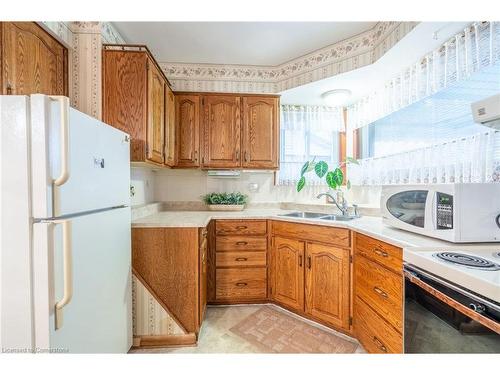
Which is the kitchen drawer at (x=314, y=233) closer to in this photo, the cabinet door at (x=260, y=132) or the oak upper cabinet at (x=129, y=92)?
the cabinet door at (x=260, y=132)

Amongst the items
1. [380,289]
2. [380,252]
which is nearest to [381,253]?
[380,252]

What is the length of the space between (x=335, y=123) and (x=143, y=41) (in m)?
2.27

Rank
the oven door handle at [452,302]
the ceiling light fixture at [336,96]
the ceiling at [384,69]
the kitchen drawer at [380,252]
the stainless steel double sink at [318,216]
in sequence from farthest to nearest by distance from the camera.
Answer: the ceiling light fixture at [336,96]
the stainless steel double sink at [318,216]
the ceiling at [384,69]
the kitchen drawer at [380,252]
the oven door handle at [452,302]

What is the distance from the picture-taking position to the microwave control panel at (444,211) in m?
1.10

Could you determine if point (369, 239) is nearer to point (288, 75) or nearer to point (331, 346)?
point (331, 346)

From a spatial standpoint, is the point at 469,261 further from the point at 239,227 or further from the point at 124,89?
the point at 124,89

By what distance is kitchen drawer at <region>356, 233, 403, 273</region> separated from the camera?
46.6 inches

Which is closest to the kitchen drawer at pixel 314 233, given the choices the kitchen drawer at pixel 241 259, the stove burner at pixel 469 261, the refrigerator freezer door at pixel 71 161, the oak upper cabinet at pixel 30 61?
the kitchen drawer at pixel 241 259

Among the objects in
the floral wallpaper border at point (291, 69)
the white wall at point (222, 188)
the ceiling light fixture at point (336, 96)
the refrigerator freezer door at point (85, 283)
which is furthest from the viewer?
the white wall at point (222, 188)

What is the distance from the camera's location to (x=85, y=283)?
100 centimetres

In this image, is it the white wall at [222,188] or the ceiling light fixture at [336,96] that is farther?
the white wall at [222,188]

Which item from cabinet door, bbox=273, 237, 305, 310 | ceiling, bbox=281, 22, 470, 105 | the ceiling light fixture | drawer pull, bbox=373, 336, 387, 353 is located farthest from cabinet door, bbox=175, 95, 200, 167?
drawer pull, bbox=373, 336, 387, 353

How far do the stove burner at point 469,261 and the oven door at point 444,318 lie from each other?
0.10 metres

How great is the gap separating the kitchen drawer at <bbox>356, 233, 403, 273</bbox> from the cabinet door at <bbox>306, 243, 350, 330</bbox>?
172 millimetres
